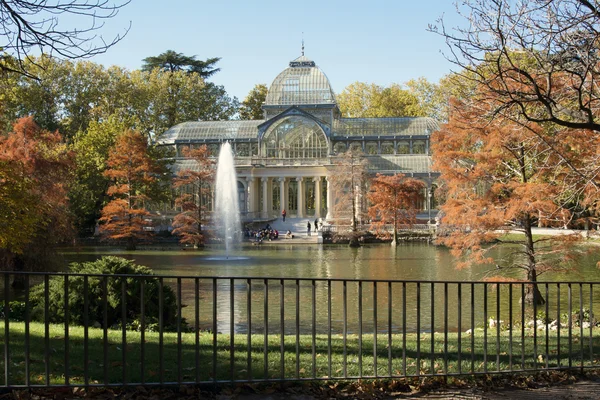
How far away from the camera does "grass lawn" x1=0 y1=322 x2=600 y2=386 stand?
19.5 feet

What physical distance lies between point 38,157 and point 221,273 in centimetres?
728

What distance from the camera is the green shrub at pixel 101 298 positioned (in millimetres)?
10586

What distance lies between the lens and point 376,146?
2190 inches

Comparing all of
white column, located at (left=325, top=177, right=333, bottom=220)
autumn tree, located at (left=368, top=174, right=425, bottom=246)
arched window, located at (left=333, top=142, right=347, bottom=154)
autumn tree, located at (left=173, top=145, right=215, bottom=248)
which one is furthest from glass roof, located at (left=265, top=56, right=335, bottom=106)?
autumn tree, located at (left=368, top=174, right=425, bottom=246)

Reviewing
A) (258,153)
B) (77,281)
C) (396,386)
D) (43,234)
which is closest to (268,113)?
(258,153)

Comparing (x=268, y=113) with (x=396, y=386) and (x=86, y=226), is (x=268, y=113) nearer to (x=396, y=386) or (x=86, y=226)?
(x=86, y=226)

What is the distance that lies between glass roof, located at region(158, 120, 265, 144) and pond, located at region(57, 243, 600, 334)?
19.0m

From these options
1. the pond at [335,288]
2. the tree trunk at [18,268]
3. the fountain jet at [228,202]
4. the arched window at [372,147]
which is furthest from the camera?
the arched window at [372,147]

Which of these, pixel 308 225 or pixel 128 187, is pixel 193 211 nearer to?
pixel 128 187

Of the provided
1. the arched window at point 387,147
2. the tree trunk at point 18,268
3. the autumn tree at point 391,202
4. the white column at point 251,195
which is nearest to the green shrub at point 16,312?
the tree trunk at point 18,268

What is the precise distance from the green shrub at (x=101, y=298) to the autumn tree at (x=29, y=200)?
2176 millimetres

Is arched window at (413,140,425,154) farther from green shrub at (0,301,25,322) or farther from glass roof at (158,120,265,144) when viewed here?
green shrub at (0,301,25,322)

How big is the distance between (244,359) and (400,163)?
48231 millimetres

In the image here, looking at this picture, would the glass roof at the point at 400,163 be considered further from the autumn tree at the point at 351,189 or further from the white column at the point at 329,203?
the autumn tree at the point at 351,189
